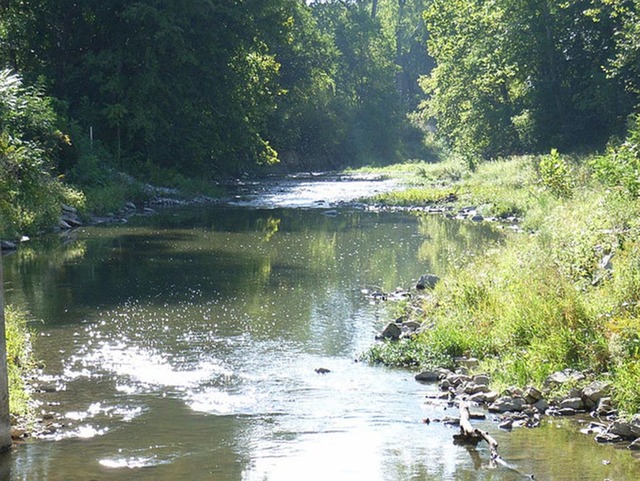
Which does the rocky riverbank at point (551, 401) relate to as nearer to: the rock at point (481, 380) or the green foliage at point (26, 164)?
the rock at point (481, 380)

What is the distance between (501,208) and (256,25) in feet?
62.5

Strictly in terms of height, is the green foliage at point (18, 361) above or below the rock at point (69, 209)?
below

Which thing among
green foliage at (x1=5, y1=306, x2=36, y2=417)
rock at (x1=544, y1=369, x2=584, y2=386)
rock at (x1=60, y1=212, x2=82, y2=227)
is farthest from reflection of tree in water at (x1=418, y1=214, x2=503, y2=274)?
rock at (x1=60, y1=212, x2=82, y2=227)

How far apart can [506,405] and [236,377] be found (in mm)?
3759

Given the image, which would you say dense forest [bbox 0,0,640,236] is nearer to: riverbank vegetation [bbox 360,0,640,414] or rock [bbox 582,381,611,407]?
riverbank vegetation [bbox 360,0,640,414]

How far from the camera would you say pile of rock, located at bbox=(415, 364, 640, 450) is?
→ 10.1m

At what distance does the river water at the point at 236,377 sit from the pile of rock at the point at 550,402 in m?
0.28

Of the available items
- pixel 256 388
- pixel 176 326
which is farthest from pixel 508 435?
pixel 176 326

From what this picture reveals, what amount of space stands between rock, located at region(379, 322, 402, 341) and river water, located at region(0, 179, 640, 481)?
10.2 inches

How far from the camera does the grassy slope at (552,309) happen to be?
1177cm

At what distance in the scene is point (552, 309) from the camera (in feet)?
42.6

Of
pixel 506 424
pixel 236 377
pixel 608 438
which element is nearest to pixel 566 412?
pixel 506 424

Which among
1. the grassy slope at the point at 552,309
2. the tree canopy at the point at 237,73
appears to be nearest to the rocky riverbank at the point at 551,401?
the grassy slope at the point at 552,309

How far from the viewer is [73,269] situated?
22250 millimetres
